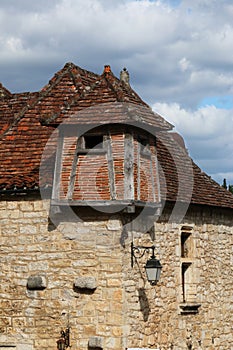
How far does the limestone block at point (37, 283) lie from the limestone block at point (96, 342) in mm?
1262

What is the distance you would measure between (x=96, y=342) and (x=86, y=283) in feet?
3.24

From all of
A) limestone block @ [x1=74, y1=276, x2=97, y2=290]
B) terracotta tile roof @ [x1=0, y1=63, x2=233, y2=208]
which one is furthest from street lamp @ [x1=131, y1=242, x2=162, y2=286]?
terracotta tile roof @ [x1=0, y1=63, x2=233, y2=208]

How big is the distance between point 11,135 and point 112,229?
10.7 ft

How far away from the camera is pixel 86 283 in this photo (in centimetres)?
1191

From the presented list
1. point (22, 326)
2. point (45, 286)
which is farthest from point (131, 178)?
point (22, 326)

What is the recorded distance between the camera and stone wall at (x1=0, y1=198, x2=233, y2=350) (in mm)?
11898

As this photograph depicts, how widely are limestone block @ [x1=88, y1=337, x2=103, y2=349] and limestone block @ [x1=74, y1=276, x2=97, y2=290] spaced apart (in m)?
0.84

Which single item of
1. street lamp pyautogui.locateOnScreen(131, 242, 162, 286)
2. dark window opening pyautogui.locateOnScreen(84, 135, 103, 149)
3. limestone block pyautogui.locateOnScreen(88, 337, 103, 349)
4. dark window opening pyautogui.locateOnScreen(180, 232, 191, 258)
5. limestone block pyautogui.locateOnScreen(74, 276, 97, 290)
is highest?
dark window opening pyautogui.locateOnScreen(84, 135, 103, 149)

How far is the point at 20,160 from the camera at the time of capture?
13.3 metres

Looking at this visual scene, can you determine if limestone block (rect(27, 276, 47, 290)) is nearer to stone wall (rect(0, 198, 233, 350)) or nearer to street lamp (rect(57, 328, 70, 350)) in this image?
stone wall (rect(0, 198, 233, 350))

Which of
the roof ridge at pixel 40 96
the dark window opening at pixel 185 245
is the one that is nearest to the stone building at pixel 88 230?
the roof ridge at pixel 40 96

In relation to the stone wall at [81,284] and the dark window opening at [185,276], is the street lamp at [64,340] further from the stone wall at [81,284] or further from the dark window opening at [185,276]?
the dark window opening at [185,276]

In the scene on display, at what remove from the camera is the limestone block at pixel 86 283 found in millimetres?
11875

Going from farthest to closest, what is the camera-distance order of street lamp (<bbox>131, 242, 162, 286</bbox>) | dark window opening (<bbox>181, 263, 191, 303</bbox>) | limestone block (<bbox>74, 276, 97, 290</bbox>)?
dark window opening (<bbox>181, 263, 191, 303</bbox>) → street lamp (<bbox>131, 242, 162, 286</bbox>) → limestone block (<bbox>74, 276, 97, 290</bbox>)
